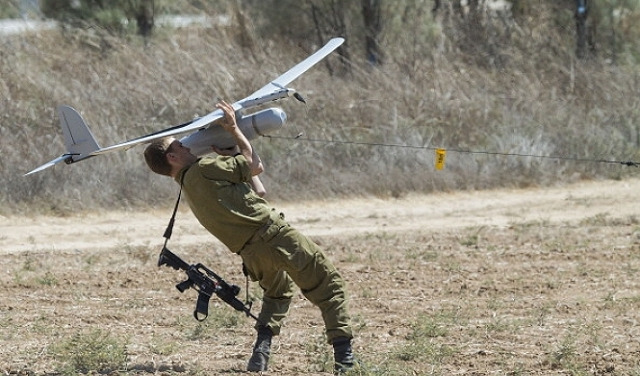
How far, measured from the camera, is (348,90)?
53.8ft

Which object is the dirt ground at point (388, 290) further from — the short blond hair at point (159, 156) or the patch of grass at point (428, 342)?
the short blond hair at point (159, 156)

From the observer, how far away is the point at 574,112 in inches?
647

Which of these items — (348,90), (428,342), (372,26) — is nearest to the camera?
(428,342)

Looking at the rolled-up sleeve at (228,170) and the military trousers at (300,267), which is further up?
the rolled-up sleeve at (228,170)

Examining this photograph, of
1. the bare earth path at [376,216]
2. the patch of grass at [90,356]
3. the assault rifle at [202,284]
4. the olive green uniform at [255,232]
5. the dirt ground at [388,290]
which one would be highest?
the olive green uniform at [255,232]

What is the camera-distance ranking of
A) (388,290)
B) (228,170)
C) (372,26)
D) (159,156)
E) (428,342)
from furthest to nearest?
(372,26)
(388,290)
(428,342)
(159,156)
(228,170)

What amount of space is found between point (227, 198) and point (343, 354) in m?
1.08

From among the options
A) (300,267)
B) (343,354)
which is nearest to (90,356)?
(300,267)

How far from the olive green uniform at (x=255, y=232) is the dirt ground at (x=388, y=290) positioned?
474mm

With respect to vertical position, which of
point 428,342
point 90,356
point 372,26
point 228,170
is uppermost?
point 228,170

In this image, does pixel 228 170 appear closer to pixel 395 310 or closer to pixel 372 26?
pixel 395 310

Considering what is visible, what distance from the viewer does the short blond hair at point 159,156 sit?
20.3 feet

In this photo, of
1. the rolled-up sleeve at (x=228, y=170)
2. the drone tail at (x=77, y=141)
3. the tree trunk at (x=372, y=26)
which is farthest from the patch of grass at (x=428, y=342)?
the tree trunk at (x=372, y=26)

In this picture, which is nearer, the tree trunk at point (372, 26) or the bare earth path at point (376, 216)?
the bare earth path at point (376, 216)
